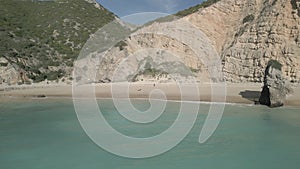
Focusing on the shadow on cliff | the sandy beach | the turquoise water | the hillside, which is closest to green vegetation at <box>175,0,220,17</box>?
the sandy beach

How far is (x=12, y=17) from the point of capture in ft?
200

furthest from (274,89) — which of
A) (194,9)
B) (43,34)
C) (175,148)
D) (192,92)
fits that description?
(43,34)

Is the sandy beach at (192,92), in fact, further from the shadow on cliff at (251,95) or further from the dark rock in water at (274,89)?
the dark rock in water at (274,89)

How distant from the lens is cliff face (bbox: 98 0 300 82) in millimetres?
28844

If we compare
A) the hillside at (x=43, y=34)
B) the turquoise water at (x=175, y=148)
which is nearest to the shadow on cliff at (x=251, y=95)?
the turquoise water at (x=175, y=148)

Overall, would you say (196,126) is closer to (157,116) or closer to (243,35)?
(157,116)

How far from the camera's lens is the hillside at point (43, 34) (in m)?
46.0

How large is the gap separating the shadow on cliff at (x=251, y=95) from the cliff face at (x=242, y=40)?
529 centimetres

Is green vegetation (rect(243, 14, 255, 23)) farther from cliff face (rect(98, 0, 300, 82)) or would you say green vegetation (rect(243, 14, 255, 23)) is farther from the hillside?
the hillside

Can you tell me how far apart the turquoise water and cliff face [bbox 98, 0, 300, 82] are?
1255 cm

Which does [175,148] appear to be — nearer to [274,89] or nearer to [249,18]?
[274,89]

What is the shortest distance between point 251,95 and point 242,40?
36.6ft

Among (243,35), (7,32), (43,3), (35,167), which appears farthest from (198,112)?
(43,3)

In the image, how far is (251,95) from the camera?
2248 cm
